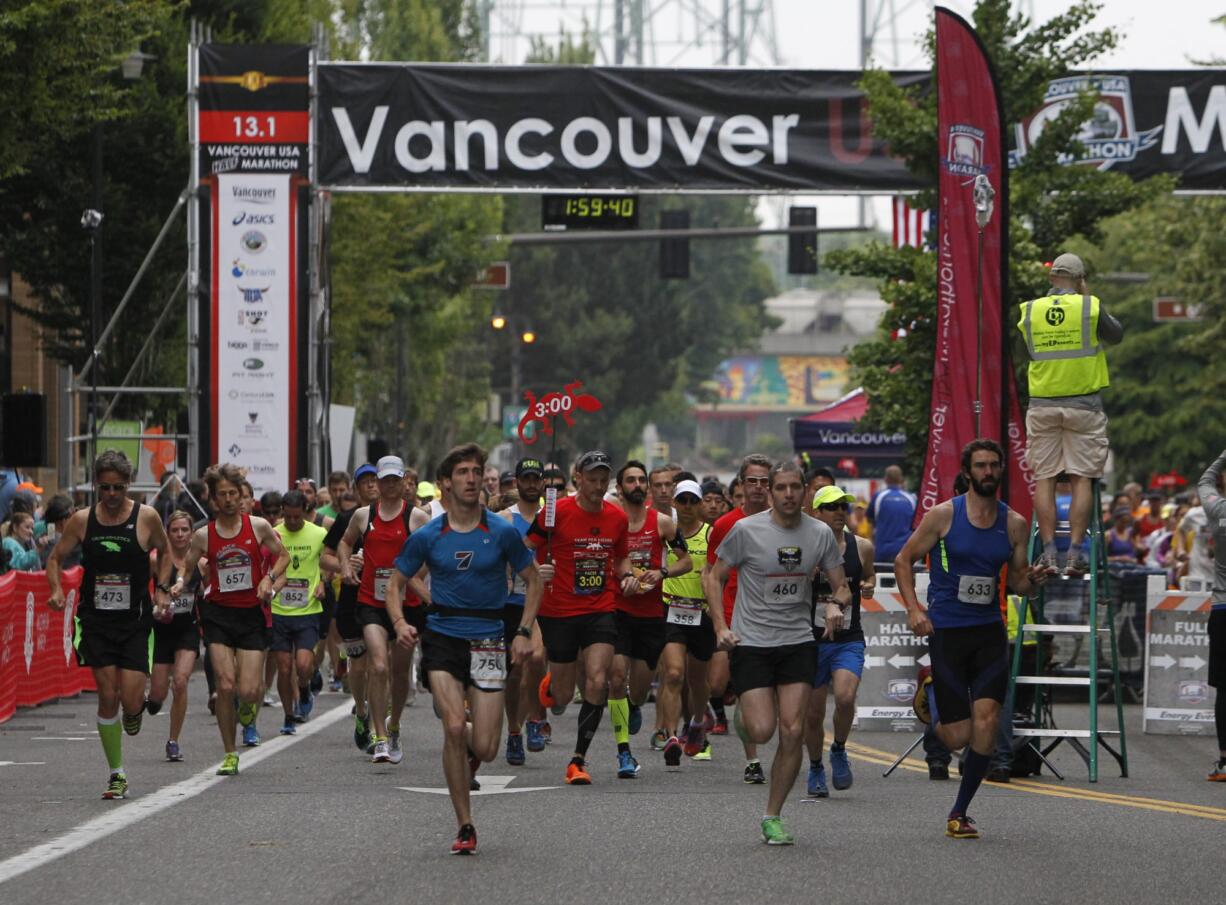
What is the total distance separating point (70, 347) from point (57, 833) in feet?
83.7

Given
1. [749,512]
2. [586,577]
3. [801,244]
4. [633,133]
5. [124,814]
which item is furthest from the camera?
[801,244]

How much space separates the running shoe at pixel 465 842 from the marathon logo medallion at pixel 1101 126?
19.1 m

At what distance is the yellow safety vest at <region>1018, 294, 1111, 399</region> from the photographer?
1415 cm

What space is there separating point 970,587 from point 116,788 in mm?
4617

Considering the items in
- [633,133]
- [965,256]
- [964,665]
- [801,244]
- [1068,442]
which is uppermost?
[633,133]

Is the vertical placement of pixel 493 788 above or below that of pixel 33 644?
below

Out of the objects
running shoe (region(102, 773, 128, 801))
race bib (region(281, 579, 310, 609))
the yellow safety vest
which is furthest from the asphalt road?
the yellow safety vest

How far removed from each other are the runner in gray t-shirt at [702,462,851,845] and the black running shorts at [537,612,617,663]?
10.7 ft

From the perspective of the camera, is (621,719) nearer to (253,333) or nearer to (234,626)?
(234,626)

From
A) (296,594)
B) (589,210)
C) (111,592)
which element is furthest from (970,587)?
(589,210)

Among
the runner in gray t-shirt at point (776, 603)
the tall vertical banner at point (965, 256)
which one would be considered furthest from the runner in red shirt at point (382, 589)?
the tall vertical banner at point (965, 256)

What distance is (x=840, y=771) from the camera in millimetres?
13930

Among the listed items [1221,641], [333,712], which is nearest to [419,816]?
[1221,641]

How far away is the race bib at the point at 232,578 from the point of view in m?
15.4
